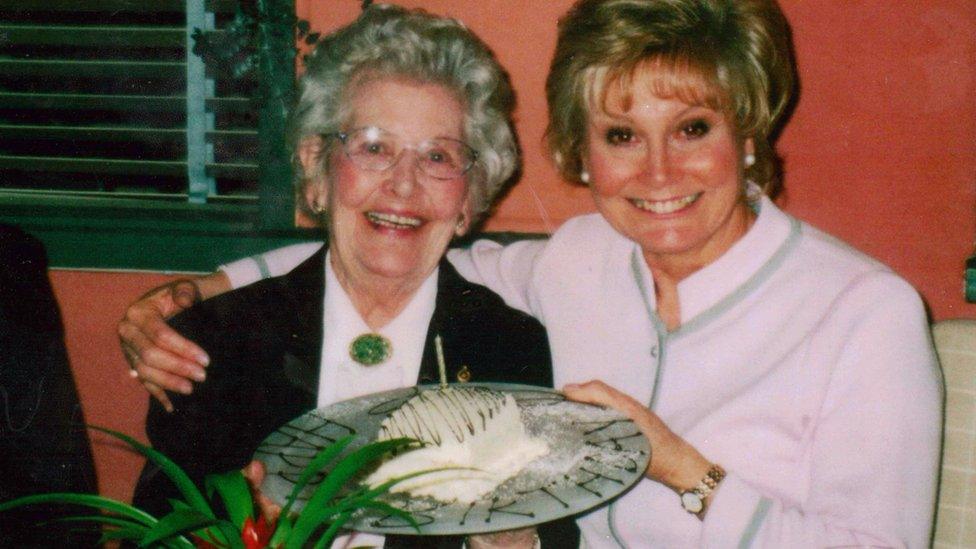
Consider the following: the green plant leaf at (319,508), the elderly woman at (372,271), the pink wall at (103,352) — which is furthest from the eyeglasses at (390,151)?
the pink wall at (103,352)

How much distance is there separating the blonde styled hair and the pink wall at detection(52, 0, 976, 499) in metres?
0.92

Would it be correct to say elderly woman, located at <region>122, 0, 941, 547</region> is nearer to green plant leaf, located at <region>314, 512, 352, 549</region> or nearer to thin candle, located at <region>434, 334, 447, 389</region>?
thin candle, located at <region>434, 334, 447, 389</region>

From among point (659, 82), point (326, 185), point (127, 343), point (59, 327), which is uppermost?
point (659, 82)

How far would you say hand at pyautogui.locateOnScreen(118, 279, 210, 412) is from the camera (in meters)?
1.77

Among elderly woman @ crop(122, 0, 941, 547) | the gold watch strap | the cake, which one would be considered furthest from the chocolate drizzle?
the gold watch strap

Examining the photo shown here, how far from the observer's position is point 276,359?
197 centimetres

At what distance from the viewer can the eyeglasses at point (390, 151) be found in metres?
1.92

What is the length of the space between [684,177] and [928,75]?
4.21 feet

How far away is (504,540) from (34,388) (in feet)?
4.52

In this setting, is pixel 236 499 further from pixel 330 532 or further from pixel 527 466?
pixel 527 466

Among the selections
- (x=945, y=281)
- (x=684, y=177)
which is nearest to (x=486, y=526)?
(x=684, y=177)

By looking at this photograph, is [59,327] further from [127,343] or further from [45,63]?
[45,63]

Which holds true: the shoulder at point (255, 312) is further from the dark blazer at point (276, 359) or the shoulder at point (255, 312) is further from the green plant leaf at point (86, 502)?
the green plant leaf at point (86, 502)

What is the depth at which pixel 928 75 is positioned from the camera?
8.38 feet
